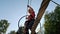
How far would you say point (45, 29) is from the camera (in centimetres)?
5306

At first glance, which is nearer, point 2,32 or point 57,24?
point 57,24

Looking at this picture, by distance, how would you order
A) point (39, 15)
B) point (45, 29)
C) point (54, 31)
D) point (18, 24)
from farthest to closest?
1. point (45, 29)
2. point (54, 31)
3. point (18, 24)
4. point (39, 15)

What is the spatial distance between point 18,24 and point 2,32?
58879 mm

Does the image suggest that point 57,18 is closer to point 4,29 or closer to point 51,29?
point 51,29

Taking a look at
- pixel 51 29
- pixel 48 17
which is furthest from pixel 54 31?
pixel 48 17

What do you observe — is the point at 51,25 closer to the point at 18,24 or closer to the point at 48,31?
the point at 48,31

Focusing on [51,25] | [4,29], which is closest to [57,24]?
[51,25]

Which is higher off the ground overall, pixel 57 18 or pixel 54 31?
pixel 57 18

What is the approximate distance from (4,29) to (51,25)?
69.6 feet

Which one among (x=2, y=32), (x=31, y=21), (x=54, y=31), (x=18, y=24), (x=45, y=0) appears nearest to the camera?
(x=45, y=0)

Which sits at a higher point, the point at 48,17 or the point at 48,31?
the point at 48,17

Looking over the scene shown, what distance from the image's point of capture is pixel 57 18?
5172cm

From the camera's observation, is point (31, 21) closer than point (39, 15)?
No

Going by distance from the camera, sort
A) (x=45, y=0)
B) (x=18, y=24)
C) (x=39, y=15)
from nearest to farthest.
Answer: (x=45, y=0) → (x=39, y=15) → (x=18, y=24)
